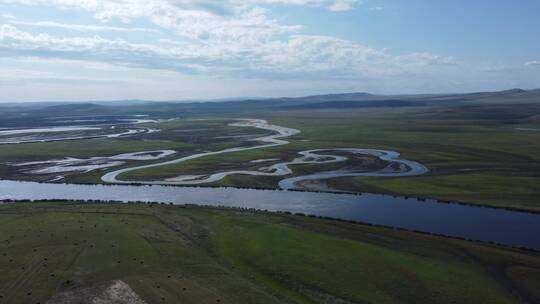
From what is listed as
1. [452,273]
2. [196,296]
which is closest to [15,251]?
[196,296]

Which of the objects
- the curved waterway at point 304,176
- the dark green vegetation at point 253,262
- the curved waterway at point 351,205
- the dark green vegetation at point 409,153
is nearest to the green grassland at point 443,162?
the dark green vegetation at point 409,153

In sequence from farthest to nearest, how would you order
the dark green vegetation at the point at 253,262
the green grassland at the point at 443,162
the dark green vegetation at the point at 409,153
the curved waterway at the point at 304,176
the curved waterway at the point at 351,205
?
the curved waterway at the point at 304,176, the dark green vegetation at the point at 409,153, the green grassland at the point at 443,162, the curved waterway at the point at 351,205, the dark green vegetation at the point at 253,262

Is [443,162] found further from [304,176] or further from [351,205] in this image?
[351,205]

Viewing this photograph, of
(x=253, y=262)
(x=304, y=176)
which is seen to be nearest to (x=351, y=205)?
(x=304, y=176)

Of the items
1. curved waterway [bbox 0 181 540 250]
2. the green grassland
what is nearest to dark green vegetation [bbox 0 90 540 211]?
the green grassland

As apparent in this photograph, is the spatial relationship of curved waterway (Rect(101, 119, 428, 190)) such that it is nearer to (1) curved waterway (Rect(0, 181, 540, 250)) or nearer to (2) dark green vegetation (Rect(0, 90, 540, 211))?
(2) dark green vegetation (Rect(0, 90, 540, 211))

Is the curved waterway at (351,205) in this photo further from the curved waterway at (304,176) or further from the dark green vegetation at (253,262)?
the dark green vegetation at (253,262)
